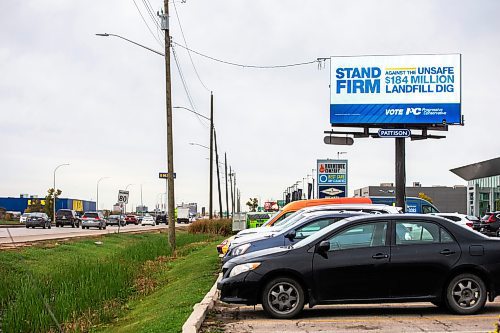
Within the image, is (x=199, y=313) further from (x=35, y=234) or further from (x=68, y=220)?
(x=68, y=220)

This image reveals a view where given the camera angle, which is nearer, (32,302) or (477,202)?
(32,302)

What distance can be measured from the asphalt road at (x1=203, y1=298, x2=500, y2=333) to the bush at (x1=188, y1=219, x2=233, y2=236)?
34348 mm

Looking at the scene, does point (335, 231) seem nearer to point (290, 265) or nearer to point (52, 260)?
point (290, 265)

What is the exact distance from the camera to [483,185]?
87438 mm

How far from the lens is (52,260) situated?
78.2 feet

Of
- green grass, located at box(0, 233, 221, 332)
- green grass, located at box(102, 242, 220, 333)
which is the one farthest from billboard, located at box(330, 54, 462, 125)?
green grass, located at box(102, 242, 220, 333)

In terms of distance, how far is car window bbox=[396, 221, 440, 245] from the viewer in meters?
10.6

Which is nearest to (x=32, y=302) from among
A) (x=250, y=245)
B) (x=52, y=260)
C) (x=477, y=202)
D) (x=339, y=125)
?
(x=250, y=245)

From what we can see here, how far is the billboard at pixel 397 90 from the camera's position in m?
35.8

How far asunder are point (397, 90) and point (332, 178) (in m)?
6.81

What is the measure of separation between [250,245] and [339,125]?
23554 mm

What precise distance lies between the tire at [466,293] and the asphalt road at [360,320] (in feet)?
0.51

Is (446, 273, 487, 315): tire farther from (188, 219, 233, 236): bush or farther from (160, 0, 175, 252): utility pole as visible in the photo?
(188, 219, 233, 236): bush

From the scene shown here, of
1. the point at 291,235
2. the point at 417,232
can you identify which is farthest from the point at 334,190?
the point at 417,232
